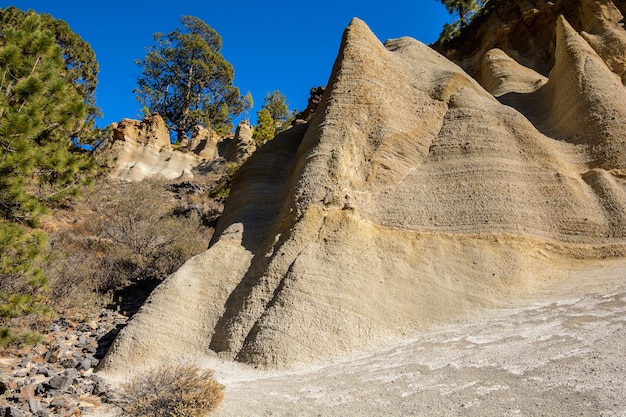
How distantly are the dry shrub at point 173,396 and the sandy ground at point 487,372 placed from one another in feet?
0.62

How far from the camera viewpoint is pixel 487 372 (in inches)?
171

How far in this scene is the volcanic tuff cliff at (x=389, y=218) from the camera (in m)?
6.54

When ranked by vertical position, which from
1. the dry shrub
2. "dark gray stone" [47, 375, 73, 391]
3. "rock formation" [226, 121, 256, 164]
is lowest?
"dark gray stone" [47, 375, 73, 391]

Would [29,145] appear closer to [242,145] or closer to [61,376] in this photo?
[61,376]

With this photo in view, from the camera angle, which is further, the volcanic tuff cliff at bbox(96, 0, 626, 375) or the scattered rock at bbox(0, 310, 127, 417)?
the volcanic tuff cliff at bbox(96, 0, 626, 375)

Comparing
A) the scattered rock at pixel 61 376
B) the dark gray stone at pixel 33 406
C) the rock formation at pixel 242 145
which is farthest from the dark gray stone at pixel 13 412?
the rock formation at pixel 242 145

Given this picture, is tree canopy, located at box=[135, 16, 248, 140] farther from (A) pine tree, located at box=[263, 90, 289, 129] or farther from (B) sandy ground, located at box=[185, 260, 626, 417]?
(B) sandy ground, located at box=[185, 260, 626, 417]

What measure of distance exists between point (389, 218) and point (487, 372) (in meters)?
3.80

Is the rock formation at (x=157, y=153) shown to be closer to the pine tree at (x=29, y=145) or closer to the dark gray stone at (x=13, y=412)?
the pine tree at (x=29, y=145)

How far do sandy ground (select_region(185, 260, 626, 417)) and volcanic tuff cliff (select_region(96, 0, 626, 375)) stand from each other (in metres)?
0.59

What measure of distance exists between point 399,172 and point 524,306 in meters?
3.38

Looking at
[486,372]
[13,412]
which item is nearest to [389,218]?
[486,372]

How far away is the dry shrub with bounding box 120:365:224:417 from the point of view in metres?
4.34

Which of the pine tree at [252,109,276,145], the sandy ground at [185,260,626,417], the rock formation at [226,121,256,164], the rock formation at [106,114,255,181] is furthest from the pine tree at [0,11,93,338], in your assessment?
the rock formation at [226,121,256,164]
